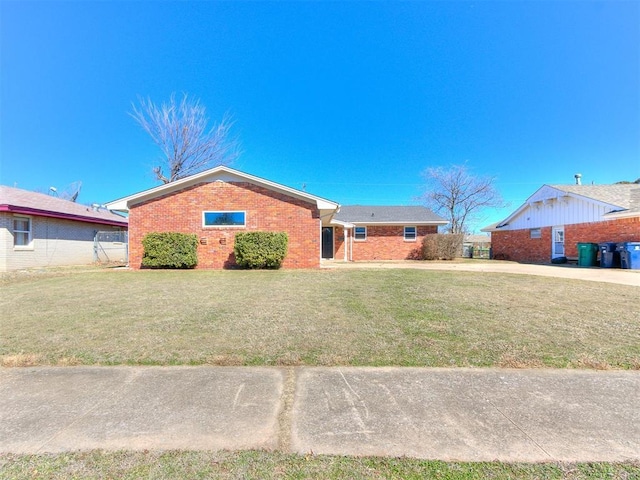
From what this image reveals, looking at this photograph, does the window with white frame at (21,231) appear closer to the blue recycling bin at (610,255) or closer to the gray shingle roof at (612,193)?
the blue recycling bin at (610,255)

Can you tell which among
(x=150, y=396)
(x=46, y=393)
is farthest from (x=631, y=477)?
(x=46, y=393)

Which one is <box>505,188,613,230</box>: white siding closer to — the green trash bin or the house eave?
the green trash bin

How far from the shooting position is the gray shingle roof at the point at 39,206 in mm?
12784

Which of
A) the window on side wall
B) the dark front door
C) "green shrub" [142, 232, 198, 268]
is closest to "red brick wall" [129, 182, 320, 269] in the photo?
the window on side wall

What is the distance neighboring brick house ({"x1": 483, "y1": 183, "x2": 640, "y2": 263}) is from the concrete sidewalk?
15948 millimetres

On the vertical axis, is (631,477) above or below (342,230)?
below

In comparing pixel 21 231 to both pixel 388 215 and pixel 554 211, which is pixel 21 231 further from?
pixel 554 211

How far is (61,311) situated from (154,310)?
5.44ft

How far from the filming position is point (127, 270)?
12.5 meters

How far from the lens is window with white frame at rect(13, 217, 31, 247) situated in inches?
512

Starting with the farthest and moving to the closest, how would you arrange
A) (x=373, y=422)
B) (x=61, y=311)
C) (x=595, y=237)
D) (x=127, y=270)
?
(x=595, y=237) < (x=127, y=270) < (x=61, y=311) < (x=373, y=422)

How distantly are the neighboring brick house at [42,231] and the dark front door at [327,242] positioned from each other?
42.8 feet

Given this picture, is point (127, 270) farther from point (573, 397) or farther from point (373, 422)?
point (573, 397)

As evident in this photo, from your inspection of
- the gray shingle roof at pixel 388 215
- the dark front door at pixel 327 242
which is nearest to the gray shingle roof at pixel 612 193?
the gray shingle roof at pixel 388 215
